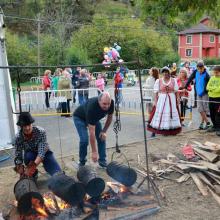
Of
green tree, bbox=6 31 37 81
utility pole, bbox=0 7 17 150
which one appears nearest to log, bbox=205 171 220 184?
utility pole, bbox=0 7 17 150

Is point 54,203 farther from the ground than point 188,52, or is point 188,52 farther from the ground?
point 188,52

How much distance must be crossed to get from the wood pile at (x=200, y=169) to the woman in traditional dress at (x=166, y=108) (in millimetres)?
1577

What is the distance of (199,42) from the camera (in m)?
63.1

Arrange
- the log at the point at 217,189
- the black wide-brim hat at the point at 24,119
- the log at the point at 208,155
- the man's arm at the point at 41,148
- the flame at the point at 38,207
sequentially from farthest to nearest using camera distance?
1. the log at the point at 208,155
2. the log at the point at 217,189
3. the man's arm at the point at 41,148
4. the black wide-brim hat at the point at 24,119
5. the flame at the point at 38,207

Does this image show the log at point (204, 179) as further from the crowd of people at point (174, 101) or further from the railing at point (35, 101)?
the railing at point (35, 101)

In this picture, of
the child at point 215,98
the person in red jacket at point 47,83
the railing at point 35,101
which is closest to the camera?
the child at point 215,98

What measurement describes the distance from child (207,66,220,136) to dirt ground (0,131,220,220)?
1.64m

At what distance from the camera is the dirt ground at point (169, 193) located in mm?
5141

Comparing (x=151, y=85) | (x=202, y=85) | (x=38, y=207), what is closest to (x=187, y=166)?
Result: (x=38, y=207)

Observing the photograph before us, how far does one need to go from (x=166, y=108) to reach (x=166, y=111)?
8 centimetres

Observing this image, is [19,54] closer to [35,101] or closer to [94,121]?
[35,101]

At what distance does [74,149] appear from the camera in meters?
8.53

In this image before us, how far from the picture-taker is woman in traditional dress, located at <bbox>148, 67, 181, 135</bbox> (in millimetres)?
8938

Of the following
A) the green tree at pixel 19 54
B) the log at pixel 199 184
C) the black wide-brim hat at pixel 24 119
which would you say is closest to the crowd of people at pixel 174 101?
the log at pixel 199 184
